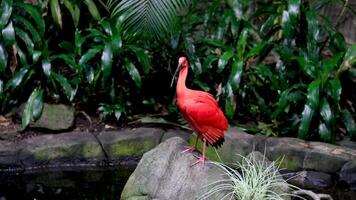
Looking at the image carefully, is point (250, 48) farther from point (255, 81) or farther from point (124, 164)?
point (124, 164)

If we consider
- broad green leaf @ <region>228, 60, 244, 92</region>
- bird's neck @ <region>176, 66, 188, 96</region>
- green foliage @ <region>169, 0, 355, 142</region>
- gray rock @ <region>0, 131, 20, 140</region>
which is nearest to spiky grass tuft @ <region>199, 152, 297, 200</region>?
bird's neck @ <region>176, 66, 188, 96</region>

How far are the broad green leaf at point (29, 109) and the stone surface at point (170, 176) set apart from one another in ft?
6.74

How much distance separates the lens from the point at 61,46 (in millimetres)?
7539

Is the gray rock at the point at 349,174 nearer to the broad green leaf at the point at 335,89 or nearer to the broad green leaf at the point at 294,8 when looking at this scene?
the broad green leaf at the point at 335,89

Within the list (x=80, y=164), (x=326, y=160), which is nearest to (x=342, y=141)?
(x=326, y=160)

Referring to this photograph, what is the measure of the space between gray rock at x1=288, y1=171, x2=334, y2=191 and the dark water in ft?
5.40

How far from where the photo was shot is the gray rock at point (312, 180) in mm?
6426

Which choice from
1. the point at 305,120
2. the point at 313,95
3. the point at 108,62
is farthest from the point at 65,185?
the point at 313,95

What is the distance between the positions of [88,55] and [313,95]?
241 centimetres

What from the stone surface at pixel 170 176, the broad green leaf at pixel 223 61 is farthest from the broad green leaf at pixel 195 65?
the stone surface at pixel 170 176

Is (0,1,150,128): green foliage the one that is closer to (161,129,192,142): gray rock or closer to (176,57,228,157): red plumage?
(161,129,192,142): gray rock

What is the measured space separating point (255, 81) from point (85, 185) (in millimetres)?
2468

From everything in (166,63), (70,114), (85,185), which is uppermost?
(166,63)

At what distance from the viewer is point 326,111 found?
6.94 metres
